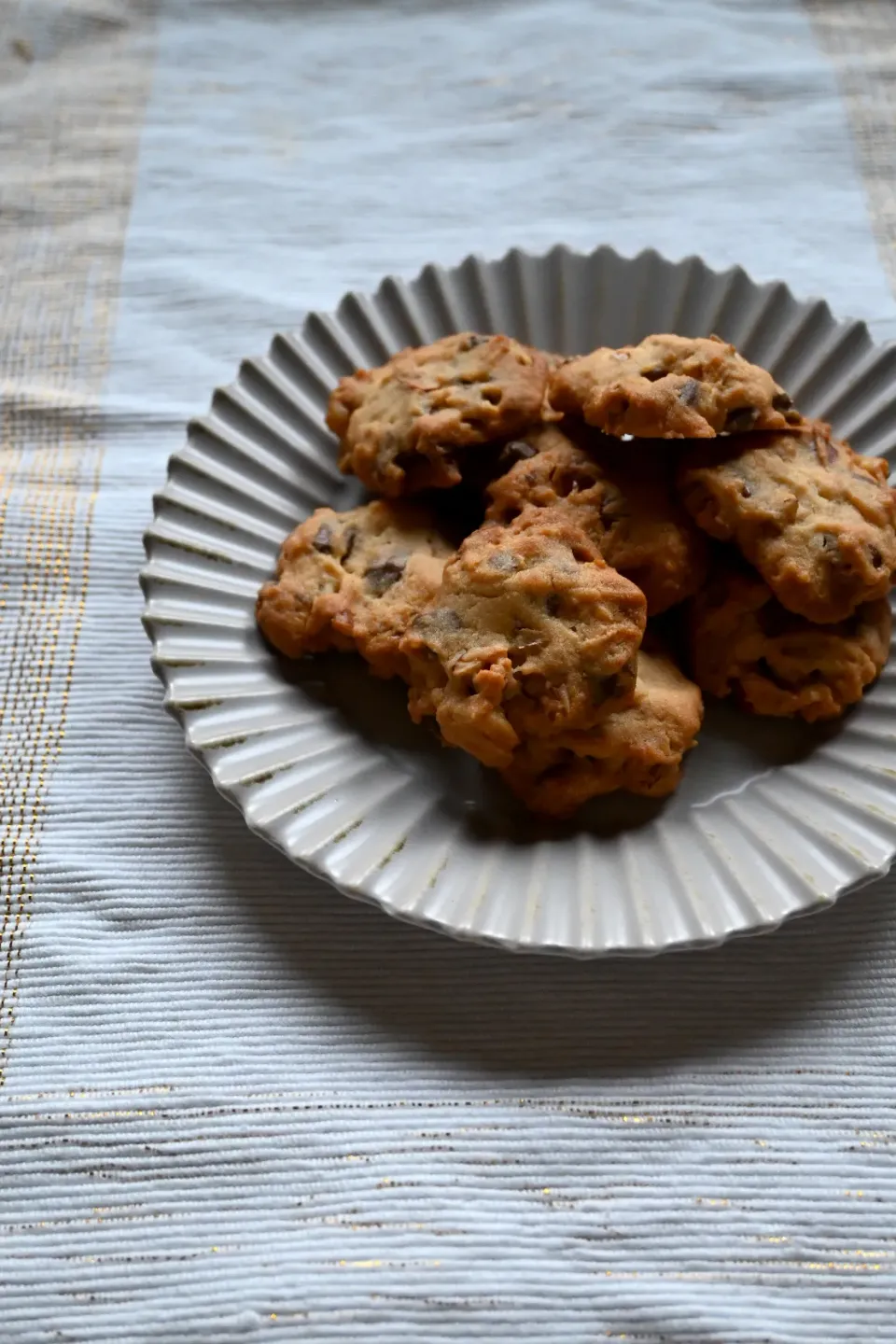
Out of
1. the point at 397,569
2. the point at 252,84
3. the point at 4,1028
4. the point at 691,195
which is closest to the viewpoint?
the point at 4,1028

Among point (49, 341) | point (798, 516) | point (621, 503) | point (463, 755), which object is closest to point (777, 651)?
point (798, 516)

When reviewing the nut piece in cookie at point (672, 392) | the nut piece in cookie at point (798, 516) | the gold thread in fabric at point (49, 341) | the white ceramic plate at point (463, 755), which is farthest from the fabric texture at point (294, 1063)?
the nut piece in cookie at point (672, 392)

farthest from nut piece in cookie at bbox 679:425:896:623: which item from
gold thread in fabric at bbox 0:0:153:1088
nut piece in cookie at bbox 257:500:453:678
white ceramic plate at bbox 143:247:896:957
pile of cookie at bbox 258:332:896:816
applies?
gold thread in fabric at bbox 0:0:153:1088

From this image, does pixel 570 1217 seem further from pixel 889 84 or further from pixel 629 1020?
pixel 889 84

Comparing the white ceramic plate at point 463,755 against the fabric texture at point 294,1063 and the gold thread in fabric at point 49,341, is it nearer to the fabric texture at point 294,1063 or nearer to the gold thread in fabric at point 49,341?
the fabric texture at point 294,1063

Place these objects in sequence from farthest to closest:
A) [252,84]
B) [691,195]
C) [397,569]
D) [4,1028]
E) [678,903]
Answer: [252,84] < [691,195] < [397,569] < [4,1028] < [678,903]

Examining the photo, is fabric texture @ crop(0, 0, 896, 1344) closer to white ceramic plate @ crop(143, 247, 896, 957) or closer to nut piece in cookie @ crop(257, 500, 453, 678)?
white ceramic plate @ crop(143, 247, 896, 957)

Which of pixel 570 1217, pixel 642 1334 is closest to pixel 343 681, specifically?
pixel 570 1217
